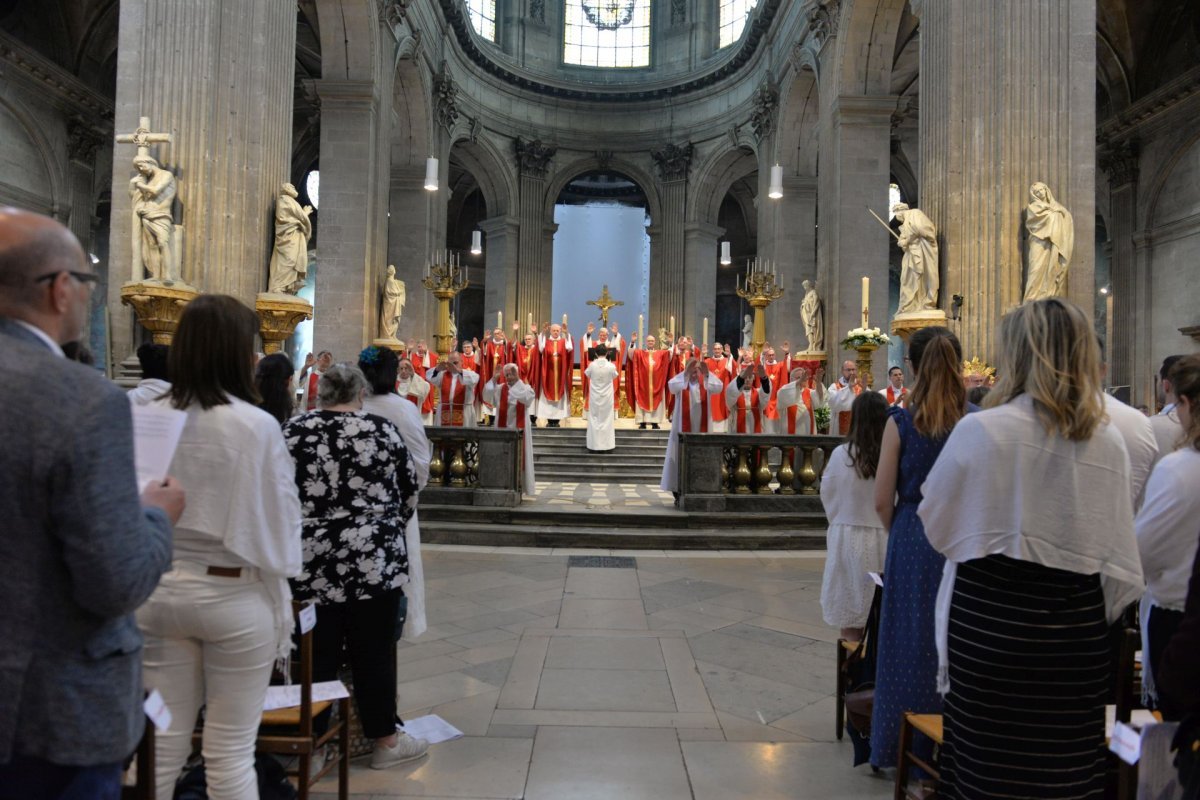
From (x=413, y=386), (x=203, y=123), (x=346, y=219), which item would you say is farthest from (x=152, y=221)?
(x=346, y=219)

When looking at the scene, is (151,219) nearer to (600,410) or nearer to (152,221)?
(152,221)

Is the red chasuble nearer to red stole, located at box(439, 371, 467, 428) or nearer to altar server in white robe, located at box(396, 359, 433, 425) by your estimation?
red stole, located at box(439, 371, 467, 428)

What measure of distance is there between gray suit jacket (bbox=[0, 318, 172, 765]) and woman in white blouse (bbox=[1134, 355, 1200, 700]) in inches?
106

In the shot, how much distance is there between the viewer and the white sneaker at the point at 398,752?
137 inches

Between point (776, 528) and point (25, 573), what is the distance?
27.2 feet

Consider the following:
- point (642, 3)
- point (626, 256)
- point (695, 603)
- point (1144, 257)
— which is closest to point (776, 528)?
point (695, 603)

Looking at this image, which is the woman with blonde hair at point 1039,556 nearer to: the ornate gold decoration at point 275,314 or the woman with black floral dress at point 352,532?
the woman with black floral dress at point 352,532

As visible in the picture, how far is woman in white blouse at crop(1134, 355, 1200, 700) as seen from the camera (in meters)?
2.41

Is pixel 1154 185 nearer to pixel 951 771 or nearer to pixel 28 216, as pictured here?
pixel 951 771

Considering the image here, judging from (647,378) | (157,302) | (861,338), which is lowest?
(647,378)

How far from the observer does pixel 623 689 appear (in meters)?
4.50

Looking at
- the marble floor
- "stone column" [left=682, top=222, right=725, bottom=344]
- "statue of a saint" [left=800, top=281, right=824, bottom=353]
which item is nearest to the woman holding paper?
the marble floor

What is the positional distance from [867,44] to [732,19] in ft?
41.5

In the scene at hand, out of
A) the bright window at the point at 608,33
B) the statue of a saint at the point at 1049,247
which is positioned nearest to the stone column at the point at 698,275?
the bright window at the point at 608,33
